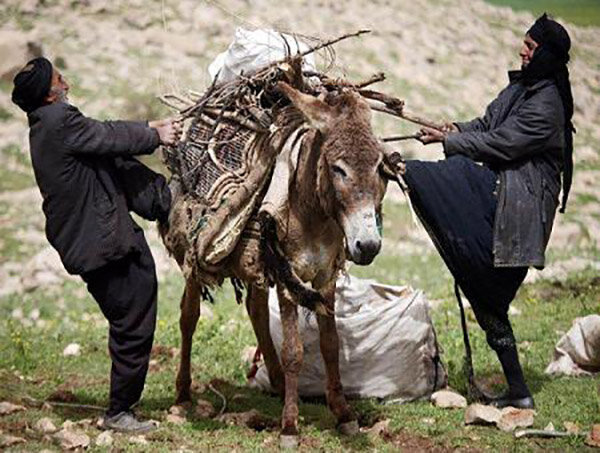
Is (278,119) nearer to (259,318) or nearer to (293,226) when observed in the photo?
(293,226)

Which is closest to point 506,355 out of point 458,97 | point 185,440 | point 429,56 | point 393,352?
point 393,352

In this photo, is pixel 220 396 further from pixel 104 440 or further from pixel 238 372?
pixel 104 440

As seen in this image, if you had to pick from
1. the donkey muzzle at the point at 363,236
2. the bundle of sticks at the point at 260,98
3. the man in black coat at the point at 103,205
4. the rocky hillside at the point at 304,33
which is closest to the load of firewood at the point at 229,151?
the bundle of sticks at the point at 260,98

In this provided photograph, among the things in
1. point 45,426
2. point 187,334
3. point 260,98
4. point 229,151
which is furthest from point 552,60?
point 45,426

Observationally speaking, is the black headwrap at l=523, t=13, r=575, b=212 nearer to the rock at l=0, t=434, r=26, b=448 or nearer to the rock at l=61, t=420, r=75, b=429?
the rock at l=61, t=420, r=75, b=429

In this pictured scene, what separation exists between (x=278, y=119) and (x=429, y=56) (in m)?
15.8

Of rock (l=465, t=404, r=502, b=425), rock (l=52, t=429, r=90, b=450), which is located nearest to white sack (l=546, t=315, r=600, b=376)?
rock (l=465, t=404, r=502, b=425)

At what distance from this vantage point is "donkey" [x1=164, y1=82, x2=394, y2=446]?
4.17 meters

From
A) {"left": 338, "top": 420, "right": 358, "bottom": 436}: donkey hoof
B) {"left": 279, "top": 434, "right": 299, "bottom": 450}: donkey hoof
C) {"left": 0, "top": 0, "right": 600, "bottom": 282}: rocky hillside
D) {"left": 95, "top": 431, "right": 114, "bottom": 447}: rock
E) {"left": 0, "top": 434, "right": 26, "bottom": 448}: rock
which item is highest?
{"left": 0, "top": 0, "right": 600, "bottom": 282}: rocky hillside

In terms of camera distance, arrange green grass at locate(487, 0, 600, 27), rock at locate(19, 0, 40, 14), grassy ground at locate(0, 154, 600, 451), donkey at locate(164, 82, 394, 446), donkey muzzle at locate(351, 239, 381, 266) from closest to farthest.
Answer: donkey muzzle at locate(351, 239, 381, 266)
donkey at locate(164, 82, 394, 446)
grassy ground at locate(0, 154, 600, 451)
green grass at locate(487, 0, 600, 27)
rock at locate(19, 0, 40, 14)

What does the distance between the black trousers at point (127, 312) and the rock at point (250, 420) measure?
0.59 m

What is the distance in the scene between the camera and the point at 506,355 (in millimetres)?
5270

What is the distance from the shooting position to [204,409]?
5.52m

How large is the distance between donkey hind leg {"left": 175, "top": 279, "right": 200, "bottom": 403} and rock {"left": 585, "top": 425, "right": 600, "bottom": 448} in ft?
8.48
